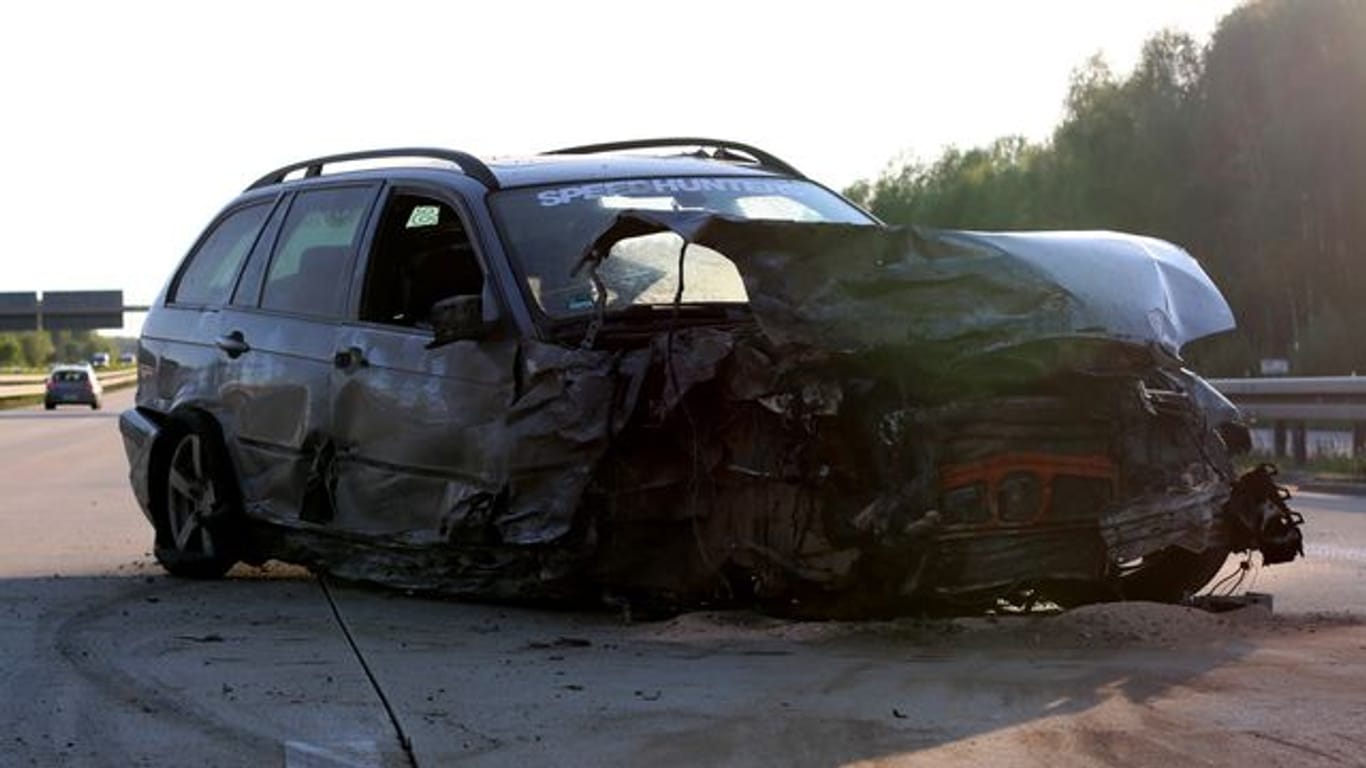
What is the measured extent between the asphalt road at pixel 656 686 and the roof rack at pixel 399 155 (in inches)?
71.4

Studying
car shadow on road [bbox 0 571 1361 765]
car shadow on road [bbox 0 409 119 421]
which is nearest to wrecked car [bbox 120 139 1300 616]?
car shadow on road [bbox 0 571 1361 765]

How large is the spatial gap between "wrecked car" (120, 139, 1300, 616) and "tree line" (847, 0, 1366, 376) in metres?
33.4

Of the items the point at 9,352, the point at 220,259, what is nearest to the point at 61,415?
the point at 220,259

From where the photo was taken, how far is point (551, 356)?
21.0 feet

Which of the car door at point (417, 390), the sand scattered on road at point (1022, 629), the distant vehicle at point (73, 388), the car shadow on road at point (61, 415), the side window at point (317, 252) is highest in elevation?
the side window at point (317, 252)

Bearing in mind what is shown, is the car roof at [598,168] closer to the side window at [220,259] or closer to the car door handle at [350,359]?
the car door handle at [350,359]

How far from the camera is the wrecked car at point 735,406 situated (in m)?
5.77

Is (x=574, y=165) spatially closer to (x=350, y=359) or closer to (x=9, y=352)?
(x=350, y=359)

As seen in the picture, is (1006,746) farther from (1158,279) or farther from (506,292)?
(506,292)

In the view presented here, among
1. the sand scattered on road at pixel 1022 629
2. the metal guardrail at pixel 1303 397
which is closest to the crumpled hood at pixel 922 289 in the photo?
the sand scattered on road at pixel 1022 629

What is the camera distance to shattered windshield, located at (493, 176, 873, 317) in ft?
22.2

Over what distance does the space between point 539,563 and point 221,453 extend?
8.20ft

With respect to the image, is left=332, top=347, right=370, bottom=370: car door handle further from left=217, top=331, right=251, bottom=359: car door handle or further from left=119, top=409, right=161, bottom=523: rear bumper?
left=119, top=409, right=161, bottom=523: rear bumper

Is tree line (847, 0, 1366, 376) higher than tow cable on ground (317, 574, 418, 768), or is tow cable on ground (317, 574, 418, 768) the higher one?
tree line (847, 0, 1366, 376)
